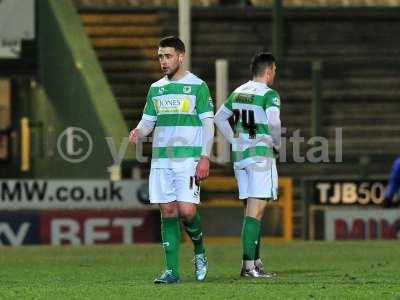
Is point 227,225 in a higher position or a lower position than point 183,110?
lower

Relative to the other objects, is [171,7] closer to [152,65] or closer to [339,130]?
[152,65]

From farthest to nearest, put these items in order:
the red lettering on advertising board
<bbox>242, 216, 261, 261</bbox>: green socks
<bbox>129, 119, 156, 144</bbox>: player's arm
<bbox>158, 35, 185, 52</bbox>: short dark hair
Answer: the red lettering on advertising board
<bbox>242, 216, 261, 261</bbox>: green socks
<bbox>129, 119, 156, 144</bbox>: player's arm
<bbox>158, 35, 185, 52</bbox>: short dark hair

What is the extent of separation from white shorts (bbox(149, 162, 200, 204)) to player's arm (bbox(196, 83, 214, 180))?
113mm

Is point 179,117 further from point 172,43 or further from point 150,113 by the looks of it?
point 172,43

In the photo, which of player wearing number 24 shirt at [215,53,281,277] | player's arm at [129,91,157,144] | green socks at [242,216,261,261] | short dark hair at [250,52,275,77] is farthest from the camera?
short dark hair at [250,52,275,77]

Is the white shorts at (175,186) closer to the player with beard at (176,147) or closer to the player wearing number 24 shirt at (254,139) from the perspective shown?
the player with beard at (176,147)

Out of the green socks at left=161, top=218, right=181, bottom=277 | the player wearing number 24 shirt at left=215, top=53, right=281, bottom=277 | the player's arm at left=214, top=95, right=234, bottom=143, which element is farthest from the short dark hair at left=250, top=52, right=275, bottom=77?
the green socks at left=161, top=218, right=181, bottom=277

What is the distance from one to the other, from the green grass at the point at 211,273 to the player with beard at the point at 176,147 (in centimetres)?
53

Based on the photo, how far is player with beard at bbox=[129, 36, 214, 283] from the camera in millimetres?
13992

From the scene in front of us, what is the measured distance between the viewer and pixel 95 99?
2539cm

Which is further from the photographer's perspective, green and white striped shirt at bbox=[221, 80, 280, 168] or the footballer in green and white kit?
green and white striped shirt at bbox=[221, 80, 280, 168]

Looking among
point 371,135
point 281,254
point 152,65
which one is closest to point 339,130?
point 371,135

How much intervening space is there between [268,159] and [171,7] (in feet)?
45.3

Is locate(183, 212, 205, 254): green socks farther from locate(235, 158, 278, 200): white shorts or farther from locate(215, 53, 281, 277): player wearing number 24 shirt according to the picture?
locate(235, 158, 278, 200): white shorts
